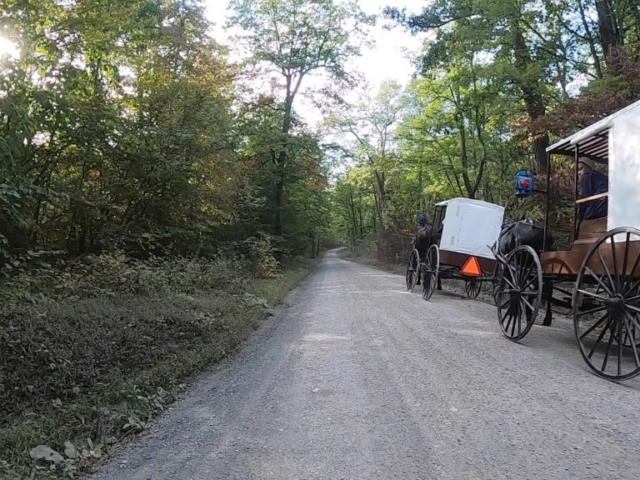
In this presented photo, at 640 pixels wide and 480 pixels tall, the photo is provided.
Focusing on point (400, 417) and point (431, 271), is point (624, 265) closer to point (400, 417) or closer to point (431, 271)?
point (400, 417)

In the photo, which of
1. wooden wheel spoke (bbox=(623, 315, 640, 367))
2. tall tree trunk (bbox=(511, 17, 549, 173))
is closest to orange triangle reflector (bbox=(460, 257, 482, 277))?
tall tree trunk (bbox=(511, 17, 549, 173))

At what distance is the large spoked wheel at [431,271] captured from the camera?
11.6 m

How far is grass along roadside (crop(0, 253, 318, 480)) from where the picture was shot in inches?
144

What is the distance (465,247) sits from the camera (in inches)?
477

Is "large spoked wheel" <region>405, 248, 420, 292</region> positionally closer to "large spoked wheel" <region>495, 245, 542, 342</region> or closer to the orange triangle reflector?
the orange triangle reflector

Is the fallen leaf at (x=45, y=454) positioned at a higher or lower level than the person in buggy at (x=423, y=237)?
lower

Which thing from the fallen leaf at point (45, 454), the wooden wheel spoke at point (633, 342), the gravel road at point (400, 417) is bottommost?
the fallen leaf at point (45, 454)

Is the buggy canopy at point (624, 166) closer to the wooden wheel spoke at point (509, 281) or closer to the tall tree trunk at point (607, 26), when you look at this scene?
the wooden wheel spoke at point (509, 281)

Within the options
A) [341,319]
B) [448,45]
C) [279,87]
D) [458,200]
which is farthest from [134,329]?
[279,87]

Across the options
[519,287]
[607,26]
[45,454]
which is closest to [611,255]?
[519,287]

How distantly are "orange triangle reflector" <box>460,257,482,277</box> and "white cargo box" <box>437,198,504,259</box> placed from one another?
425 millimetres

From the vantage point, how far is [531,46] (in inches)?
548

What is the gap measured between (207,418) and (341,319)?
15.9ft

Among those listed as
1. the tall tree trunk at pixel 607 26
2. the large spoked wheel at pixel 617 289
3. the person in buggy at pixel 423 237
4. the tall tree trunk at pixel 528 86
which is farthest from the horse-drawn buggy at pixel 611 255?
the person in buggy at pixel 423 237
